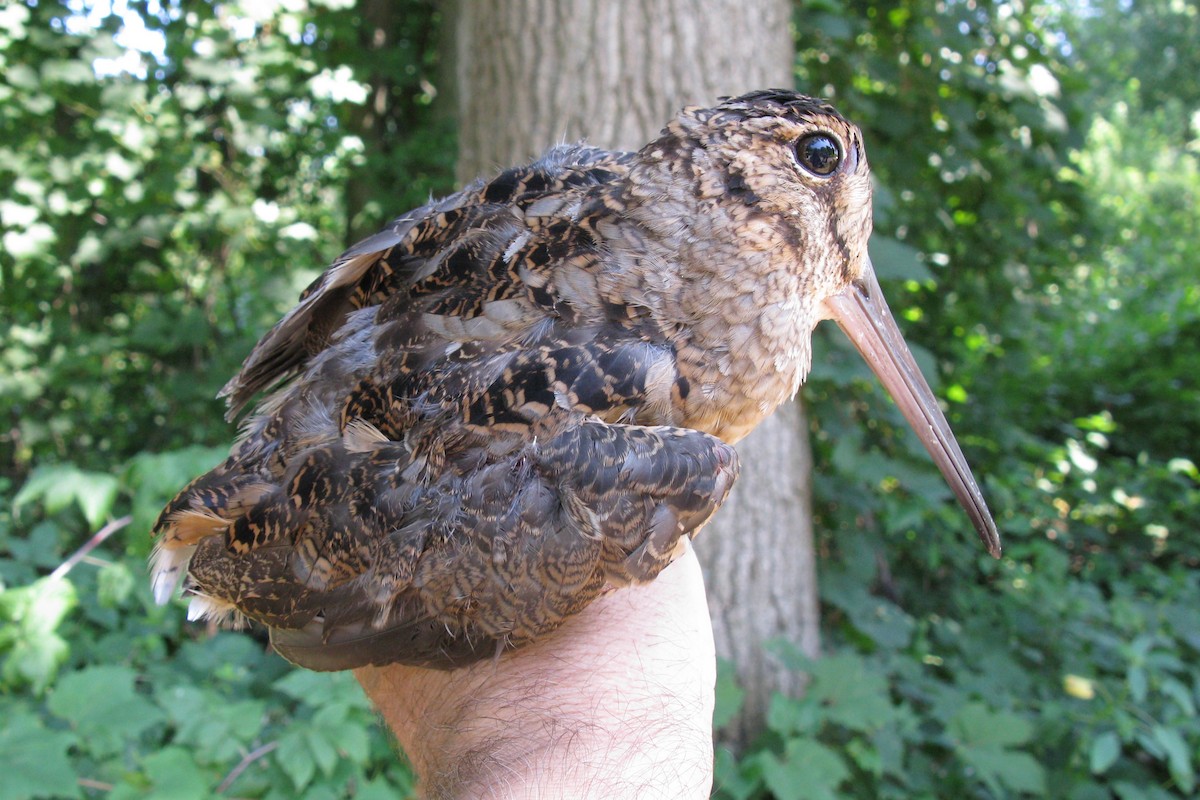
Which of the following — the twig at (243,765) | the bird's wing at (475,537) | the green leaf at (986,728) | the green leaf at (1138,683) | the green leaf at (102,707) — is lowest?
the green leaf at (986,728)

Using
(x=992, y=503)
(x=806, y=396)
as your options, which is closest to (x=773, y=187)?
(x=806, y=396)

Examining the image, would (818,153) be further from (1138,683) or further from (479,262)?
(1138,683)

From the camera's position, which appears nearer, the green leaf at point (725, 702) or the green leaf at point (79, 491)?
the green leaf at point (79, 491)

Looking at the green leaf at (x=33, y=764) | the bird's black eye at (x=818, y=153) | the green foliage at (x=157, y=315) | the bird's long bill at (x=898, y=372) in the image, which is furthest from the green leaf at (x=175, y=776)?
the bird's black eye at (x=818, y=153)

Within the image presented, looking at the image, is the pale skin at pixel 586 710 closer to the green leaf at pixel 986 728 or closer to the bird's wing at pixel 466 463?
the bird's wing at pixel 466 463

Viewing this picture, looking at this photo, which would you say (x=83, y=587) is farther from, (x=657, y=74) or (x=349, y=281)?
(x=657, y=74)
